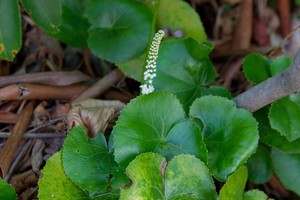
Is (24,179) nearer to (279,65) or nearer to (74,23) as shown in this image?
(74,23)

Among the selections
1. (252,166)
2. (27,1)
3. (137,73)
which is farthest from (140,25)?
(252,166)

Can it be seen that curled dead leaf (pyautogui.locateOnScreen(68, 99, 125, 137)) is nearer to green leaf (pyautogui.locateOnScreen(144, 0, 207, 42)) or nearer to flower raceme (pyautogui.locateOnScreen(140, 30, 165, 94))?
flower raceme (pyautogui.locateOnScreen(140, 30, 165, 94))

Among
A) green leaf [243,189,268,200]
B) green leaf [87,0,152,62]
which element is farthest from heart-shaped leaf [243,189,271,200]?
green leaf [87,0,152,62]

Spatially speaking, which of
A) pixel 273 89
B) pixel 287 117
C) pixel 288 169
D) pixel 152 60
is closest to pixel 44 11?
pixel 152 60

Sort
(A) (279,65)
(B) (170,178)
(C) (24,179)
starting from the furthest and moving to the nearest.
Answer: (A) (279,65), (C) (24,179), (B) (170,178)

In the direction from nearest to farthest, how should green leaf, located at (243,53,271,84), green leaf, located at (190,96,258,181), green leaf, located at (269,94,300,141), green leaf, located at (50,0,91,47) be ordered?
1. green leaf, located at (190,96,258,181)
2. green leaf, located at (269,94,300,141)
3. green leaf, located at (243,53,271,84)
4. green leaf, located at (50,0,91,47)

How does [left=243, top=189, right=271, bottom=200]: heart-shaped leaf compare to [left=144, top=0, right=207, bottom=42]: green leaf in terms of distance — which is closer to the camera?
[left=243, top=189, right=271, bottom=200]: heart-shaped leaf

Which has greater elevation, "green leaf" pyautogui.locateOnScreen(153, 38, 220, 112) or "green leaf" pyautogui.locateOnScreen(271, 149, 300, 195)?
"green leaf" pyautogui.locateOnScreen(153, 38, 220, 112)

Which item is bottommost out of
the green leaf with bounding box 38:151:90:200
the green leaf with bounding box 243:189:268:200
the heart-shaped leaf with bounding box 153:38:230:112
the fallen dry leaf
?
the fallen dry leaf
